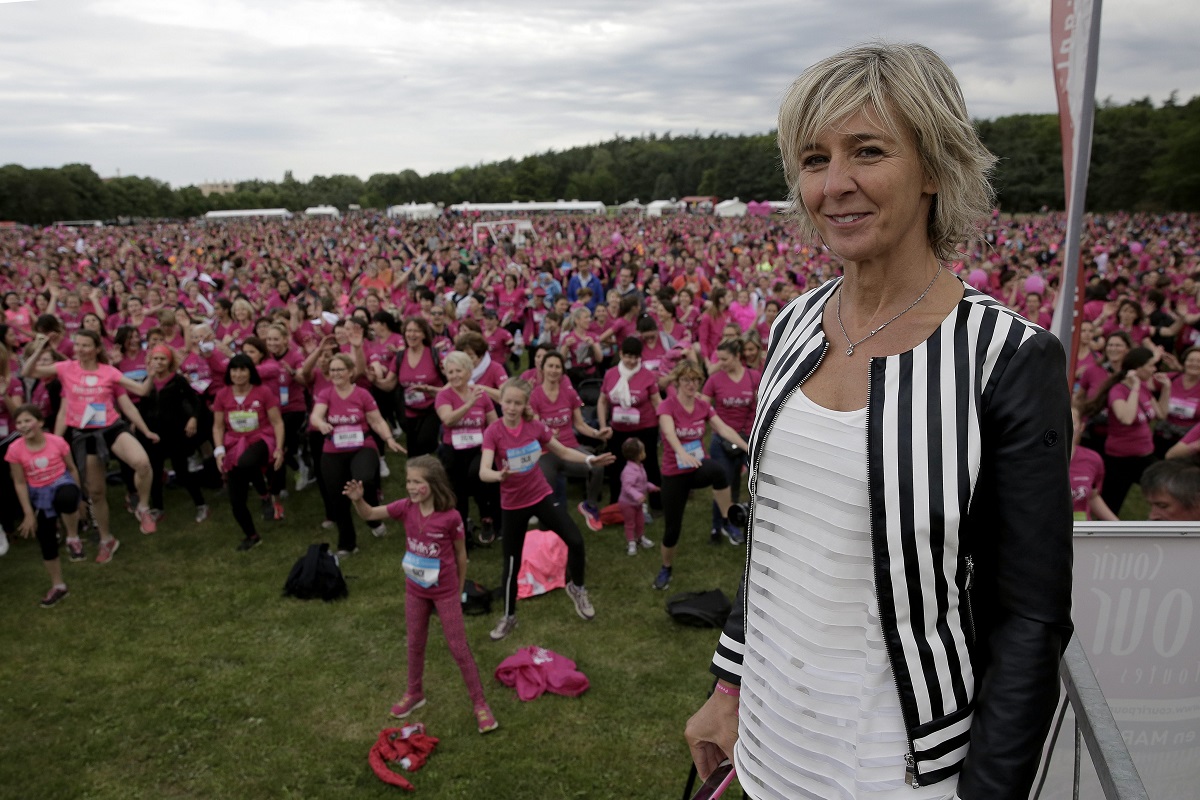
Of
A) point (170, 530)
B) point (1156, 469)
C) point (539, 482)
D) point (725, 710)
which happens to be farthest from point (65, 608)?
point (1156, 469)

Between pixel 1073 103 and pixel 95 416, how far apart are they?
7.95 m

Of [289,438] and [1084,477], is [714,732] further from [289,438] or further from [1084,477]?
[289,438]

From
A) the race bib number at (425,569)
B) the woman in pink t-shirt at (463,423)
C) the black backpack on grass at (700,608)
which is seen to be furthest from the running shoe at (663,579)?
the race bib number at (425,569)

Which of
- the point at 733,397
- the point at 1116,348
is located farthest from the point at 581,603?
the point at 1116,348

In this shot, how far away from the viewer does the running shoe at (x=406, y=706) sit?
4.84 meters

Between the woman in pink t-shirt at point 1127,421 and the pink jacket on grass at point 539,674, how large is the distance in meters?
4.80

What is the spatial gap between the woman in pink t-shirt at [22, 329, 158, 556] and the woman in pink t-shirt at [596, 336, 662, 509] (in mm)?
4427

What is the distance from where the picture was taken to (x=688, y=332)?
10.2m

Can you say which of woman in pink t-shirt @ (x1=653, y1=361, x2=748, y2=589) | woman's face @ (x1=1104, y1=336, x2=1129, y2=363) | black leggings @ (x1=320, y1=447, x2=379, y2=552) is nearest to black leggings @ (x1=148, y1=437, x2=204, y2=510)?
black leggings @ (x1=320, y1=447, x2=379, y2=552)

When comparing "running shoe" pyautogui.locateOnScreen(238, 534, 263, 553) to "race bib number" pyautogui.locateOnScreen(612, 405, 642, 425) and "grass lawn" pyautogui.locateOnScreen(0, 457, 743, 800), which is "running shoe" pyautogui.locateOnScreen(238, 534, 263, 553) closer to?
"grass lawn" pyautogui.locateOnScreen(0, 457, 743, 800)

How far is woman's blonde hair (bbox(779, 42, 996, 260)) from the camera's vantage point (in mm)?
1111

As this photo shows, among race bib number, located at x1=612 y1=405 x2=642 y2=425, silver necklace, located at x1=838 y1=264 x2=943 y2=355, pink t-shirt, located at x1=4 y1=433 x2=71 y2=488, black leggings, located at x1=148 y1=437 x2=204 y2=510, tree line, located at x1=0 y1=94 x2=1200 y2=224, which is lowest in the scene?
black leggings, located at x1=148 y1=437 x2=204 y2=510

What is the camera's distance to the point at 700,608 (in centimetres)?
588

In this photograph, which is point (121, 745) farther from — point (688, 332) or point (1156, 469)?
point (688, 332)
